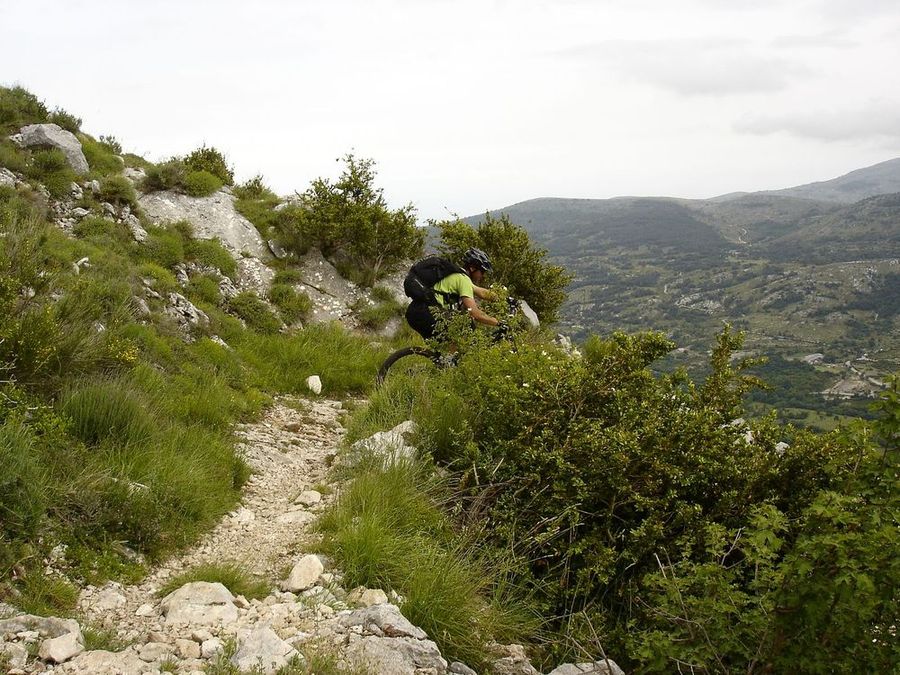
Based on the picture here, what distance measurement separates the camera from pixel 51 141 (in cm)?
1281

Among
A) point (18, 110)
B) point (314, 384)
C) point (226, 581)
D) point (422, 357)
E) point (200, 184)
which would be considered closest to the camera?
point (226, 581)

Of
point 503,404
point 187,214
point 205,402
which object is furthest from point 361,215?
point 503,404

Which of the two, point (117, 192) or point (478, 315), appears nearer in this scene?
point (478, 315)

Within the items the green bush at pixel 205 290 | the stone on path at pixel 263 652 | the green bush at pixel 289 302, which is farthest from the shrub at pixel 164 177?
the stone on path at pixel 263 652

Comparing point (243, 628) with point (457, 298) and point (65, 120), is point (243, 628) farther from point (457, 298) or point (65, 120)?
point (65, 120)

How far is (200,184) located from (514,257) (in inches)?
332

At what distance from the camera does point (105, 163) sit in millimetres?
14289

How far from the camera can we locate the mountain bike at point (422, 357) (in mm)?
7496

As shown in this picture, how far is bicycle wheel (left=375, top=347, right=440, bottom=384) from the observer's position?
8.52m

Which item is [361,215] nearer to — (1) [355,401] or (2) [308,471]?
(1) [355,401]

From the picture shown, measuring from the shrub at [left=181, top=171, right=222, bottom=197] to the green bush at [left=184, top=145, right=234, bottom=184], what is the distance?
2.39ft

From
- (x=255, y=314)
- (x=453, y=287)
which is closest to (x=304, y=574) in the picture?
(x=453, y=287)

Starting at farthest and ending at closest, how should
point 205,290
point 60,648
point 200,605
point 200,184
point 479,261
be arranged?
1. point 200,184
2. point 205,290
3. point 479,261
4. point 200,605
5. point 60,648

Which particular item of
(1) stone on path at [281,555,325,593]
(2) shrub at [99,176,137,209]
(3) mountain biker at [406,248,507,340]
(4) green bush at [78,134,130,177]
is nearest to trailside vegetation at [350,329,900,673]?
Answer: (3) mountain biker at [406,248,507,340]
